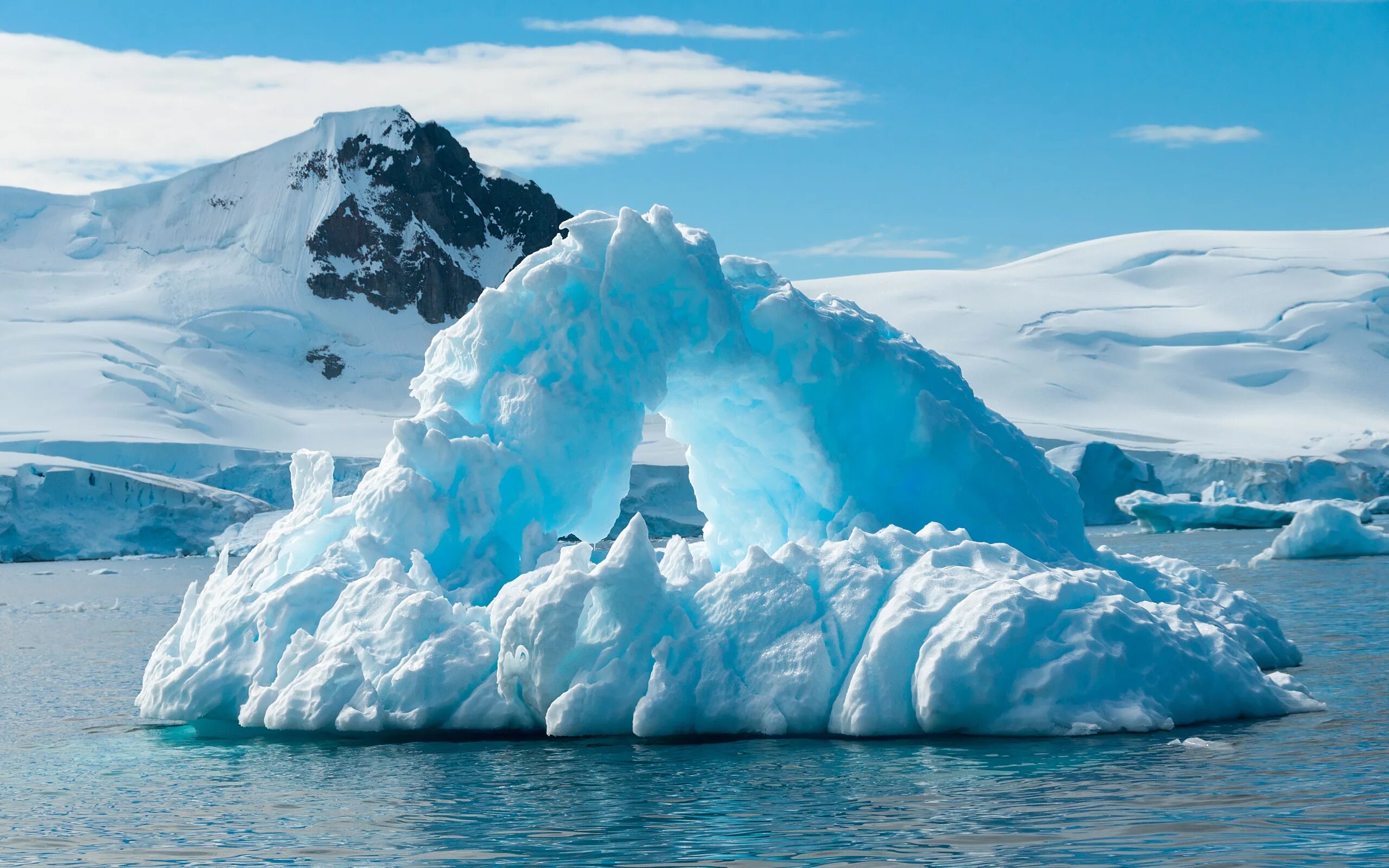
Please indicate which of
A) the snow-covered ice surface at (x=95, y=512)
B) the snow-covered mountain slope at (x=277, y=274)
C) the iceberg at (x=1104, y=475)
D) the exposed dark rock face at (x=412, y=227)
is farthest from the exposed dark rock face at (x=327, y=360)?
the iceberg at (x=1104, y=475)

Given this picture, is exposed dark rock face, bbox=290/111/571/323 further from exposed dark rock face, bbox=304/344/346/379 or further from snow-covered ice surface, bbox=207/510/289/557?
snow-covered ice surface, bbox=207/510/289/557

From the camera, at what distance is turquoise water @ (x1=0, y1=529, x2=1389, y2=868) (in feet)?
22.0

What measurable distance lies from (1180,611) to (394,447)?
22.6ft

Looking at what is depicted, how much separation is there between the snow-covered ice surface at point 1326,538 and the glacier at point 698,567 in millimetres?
15032

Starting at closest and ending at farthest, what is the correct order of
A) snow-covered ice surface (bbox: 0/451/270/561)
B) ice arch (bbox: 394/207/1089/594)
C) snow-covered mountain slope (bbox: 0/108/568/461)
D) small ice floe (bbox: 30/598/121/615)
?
ice arch (bbox: 394/207/1089/594)
small ice floe (bbox: 30/598/121/615)
snow-covered ice surface (bbox: 0/451/270/561)
snow-covered mountain slope (bbox: 0/108/568/461)

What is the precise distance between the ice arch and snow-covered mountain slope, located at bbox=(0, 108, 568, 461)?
181ft

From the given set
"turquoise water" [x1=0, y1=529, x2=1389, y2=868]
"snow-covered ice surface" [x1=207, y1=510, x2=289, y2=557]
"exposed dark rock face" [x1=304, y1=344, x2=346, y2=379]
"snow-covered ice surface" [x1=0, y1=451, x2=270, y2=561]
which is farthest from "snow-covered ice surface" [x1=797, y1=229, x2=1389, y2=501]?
"turquoise water" [x1=0, y1=529, x2=1389, y2=868]

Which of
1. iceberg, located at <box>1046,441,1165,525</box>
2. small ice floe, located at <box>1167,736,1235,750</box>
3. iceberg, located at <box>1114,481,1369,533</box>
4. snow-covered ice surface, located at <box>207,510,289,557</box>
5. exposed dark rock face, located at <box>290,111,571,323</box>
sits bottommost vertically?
small ice floe, located at <box>1167,736,1235,750</box>

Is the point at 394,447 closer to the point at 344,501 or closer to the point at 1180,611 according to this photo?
the point at 344,501

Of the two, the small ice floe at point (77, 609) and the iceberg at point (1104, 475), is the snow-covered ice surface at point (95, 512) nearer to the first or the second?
the small ice floe at point (77, 609)

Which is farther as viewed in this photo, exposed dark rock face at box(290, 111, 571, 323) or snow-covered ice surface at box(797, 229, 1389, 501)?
exposed dark rock face at box(290, 111, 571, 323)

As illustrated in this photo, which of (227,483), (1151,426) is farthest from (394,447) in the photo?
(1151,426)

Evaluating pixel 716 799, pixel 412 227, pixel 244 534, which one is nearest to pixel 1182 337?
pixel 412 227

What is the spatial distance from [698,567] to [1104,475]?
123 feet
